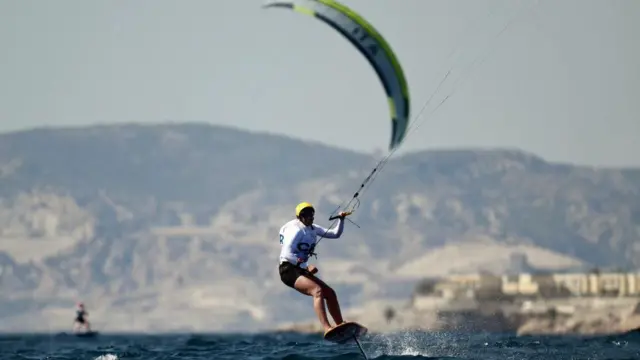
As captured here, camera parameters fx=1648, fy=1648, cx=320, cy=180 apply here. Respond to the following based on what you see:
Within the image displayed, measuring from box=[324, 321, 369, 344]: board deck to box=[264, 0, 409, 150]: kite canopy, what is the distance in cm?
486

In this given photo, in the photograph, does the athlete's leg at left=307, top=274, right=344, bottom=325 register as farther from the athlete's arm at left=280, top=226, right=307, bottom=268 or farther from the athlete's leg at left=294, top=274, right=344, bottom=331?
the athlete's arm at left=280, top=226, right=307, bottom=268

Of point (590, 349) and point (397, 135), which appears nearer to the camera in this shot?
point (397, 135)

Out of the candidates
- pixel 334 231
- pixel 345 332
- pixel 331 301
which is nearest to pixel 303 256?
pixel 334 231

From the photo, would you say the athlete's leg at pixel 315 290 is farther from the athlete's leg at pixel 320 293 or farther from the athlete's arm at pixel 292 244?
the athlete's arm at pixel 292 244

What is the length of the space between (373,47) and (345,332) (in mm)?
7506

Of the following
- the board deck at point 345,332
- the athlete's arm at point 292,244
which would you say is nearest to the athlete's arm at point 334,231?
the athlete's arm at point 292,244

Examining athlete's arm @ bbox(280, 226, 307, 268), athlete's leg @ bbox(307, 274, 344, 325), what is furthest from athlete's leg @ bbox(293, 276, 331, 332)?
athlete's arm @ bbox(280, 226, 307, 268)

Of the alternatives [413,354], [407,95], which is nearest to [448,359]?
[413,354]

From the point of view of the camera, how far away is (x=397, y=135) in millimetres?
40469

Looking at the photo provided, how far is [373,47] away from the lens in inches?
1599

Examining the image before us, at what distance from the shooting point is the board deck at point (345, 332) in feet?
122

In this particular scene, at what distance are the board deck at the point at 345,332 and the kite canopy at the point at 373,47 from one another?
486 cm

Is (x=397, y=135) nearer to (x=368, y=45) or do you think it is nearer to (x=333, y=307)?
(x=368, y=45)

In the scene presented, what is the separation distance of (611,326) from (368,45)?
146295mm
